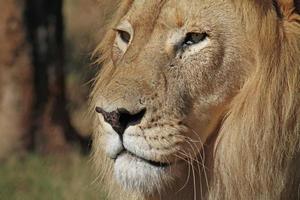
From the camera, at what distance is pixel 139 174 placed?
396 cm

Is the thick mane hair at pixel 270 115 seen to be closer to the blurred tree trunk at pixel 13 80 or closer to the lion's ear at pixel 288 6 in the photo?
the lion's ear at pixel 288 6

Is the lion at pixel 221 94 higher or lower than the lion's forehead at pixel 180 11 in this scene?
lower

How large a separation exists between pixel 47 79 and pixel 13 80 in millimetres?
319

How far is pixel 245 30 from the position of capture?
4082 millimetres

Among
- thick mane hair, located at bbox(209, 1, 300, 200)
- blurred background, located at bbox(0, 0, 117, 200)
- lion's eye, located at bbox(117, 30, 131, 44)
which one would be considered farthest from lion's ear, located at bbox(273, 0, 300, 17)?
blurred background, located at bbox(0, 0, 117, 200)

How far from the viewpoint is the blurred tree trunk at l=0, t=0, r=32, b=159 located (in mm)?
8039

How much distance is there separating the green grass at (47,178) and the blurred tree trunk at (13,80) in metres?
0.25

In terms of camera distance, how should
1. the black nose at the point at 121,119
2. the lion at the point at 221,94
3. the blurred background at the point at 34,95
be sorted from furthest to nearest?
the blurred background at the point at 34,95
the lion at the point at 221,94
the black nose at the point at 121,119

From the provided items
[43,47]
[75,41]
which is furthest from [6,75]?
[75,41]

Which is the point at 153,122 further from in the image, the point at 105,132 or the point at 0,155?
the point at 0,155

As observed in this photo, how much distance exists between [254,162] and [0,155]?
4.41 m

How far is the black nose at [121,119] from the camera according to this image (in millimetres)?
3873

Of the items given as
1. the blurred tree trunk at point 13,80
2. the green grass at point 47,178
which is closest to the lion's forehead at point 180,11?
the green grass at point 47,178

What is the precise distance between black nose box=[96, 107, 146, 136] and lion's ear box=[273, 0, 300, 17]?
2.42 feet
